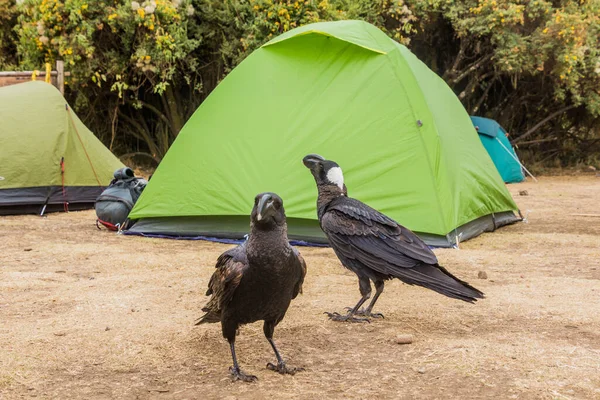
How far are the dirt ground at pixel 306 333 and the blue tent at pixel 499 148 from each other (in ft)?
23.6

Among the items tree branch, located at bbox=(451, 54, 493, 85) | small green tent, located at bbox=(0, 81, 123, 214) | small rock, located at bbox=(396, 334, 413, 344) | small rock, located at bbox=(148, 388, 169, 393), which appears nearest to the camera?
small rock, located at bbox=(148, 388, 169, 393)

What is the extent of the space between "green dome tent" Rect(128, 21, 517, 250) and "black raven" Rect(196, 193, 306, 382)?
3.52 metres

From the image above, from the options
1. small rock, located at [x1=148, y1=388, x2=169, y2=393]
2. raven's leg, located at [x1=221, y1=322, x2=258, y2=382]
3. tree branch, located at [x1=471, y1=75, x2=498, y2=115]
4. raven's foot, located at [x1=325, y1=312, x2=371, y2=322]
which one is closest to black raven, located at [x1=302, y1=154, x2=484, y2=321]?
raven's foot, located at [x1=325, y1=312, x2=371, y2=322]

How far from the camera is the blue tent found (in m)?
13.9

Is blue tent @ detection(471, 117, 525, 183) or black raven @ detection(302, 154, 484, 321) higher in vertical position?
black raven @ detection(302, 154, 484, 321)

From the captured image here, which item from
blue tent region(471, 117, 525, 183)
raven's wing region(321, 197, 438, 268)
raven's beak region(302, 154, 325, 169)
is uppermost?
raven's beak region(302, 154, 325, 169)

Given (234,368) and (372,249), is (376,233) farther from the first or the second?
(234,368)

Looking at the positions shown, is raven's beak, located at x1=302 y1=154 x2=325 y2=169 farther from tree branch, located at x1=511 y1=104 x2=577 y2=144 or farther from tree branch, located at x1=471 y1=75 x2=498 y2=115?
tree branch, located at x1=511 y1=104 x2=577 y2=144

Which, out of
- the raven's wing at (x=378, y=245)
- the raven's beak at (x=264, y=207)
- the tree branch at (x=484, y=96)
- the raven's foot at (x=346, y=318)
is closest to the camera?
the raven's beak at (x=264, y=207)

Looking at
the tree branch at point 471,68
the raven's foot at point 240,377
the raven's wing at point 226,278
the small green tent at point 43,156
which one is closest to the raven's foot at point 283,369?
the raven's foot at point 240,377

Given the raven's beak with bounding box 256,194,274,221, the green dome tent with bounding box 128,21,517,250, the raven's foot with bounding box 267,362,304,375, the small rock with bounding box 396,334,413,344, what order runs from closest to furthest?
the raven's beak with bounding box 256,194,274,221, the raven's foot with bounding box 267,362,304,375, the small rock with bounding box 396,334,413,344, the green dome tent with bounding box 128,21,517,250

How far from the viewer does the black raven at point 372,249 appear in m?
4.29

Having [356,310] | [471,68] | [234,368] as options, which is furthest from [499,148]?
[234,368]

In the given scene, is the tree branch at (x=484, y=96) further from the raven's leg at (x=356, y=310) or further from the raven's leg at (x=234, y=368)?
the raven's leg at (x=234, y=368)
